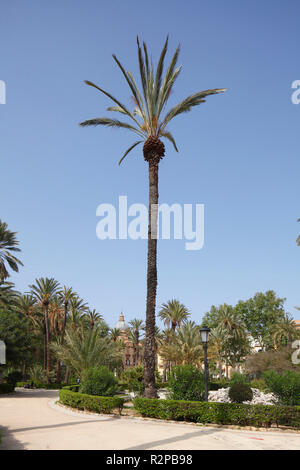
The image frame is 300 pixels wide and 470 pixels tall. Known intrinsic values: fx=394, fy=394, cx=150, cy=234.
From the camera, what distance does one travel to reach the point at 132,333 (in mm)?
73812

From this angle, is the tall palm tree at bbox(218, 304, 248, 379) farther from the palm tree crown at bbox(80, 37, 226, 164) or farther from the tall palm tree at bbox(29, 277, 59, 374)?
the palm tree crown at bbox(80, 37, 226, 164)

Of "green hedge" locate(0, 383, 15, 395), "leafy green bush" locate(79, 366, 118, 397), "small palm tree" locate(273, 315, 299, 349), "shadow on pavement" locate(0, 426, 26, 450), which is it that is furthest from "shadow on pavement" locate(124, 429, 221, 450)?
"small palm tree" locate(273, 315, 299, 349)

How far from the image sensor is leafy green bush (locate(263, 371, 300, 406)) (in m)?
14.7

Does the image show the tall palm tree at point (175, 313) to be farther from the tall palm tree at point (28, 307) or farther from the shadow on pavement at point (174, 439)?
the shadow on pavement at point (174, 439)

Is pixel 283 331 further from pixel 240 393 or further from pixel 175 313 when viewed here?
pixel 240 393

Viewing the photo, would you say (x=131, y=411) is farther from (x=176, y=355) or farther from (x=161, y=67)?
(x=176, y=355)

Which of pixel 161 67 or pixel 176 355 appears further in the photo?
pixel 176 355

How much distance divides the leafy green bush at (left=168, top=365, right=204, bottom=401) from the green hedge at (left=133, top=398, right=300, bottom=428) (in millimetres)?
1049

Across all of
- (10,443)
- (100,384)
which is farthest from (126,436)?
(100,384)

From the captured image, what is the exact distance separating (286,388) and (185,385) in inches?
155

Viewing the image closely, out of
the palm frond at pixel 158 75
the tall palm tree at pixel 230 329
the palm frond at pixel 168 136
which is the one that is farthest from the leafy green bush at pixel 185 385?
the tall palm tree at pixel 230 329

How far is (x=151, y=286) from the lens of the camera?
61.8 ft
